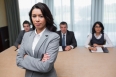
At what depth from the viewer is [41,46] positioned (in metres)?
1.12

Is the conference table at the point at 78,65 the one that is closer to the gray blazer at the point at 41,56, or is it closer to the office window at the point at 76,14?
the gray blazer at the point at 41,56

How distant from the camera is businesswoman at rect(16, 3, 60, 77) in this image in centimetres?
111

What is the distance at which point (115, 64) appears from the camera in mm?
1800

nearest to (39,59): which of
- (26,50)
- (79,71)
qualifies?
(26,50)

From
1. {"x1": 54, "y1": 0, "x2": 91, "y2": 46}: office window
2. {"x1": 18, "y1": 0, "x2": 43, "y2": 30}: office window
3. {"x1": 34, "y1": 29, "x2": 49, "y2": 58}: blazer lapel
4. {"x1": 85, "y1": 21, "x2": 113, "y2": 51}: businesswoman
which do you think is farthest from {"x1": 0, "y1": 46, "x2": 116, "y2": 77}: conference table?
{"x1": 18, "y1": 0, "x2": 43, "y2": 30}: office window

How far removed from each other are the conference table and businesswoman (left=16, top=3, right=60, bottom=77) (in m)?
0.50

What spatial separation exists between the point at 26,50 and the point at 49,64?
0.85 ft

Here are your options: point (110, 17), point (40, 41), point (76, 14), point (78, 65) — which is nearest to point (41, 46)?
point (40, 41)

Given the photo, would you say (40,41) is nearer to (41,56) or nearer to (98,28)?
(41,56)

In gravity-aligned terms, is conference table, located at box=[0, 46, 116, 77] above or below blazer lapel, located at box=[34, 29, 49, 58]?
below

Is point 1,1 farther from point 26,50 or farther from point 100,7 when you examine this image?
point 26,50

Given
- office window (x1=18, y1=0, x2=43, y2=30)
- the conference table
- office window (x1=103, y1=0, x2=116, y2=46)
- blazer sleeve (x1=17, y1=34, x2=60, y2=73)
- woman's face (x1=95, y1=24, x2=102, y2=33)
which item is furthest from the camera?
office window (x1=18, y1=0, x2=43, y2=30)

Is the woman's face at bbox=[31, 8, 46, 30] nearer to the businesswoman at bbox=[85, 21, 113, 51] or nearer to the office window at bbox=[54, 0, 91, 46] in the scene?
the businesswoman at bbox=[85, 21, 113, 51]

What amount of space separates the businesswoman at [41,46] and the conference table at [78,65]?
496 millimetres
